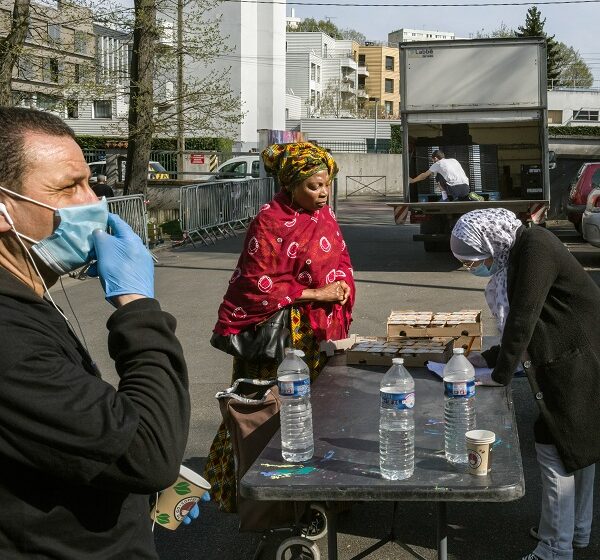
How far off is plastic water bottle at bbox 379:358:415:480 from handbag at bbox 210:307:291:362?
4.80ft

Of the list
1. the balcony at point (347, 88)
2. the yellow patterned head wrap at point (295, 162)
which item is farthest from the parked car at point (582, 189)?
the balcony at point (347, 88)

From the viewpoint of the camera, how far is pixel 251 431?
415 cm

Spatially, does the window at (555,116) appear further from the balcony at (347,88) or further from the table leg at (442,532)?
the table leg at (442,532)

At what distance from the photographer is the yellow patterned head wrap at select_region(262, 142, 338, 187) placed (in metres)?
4.66

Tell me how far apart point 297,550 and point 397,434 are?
127 centimetres

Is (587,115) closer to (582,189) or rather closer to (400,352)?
(582,189)

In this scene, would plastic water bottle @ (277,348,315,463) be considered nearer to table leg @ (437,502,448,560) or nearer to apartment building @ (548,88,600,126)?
table leg @ (437,502,448,560)

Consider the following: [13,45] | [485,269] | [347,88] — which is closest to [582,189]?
[13,45]

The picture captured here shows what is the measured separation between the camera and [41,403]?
64.2 inches

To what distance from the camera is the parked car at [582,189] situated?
16562 mm

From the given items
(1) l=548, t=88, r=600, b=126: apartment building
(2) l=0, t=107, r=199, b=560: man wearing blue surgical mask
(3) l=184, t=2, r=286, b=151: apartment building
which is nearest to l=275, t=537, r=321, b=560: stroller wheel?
(2) l=0, t=107, r=199, b=560: man wearing blue surgical mask

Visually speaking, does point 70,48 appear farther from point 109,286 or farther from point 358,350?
point 109,286

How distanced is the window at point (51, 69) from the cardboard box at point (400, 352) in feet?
50.3

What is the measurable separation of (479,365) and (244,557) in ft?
5.10
